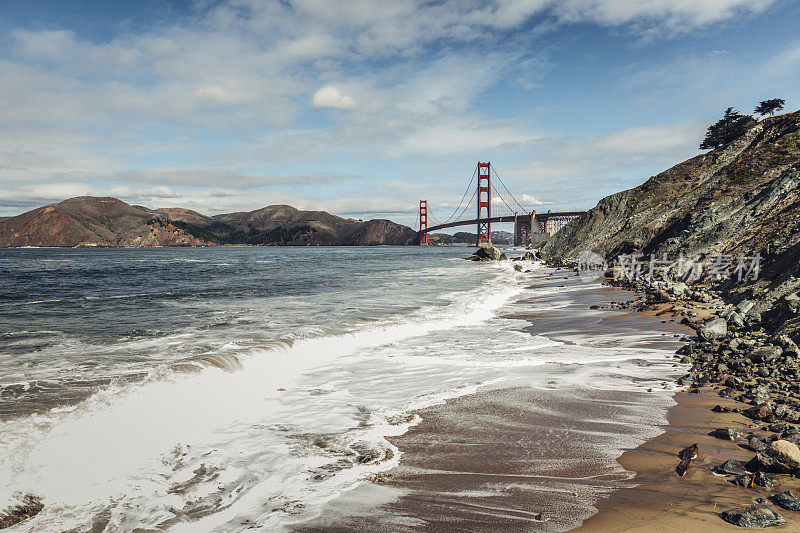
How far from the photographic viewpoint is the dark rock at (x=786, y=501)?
287cm

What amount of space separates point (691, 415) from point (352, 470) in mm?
3950

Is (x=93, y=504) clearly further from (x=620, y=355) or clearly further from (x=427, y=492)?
(x=620, y=355)

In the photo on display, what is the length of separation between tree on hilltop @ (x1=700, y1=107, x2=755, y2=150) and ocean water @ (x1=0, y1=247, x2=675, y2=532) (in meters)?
39.2

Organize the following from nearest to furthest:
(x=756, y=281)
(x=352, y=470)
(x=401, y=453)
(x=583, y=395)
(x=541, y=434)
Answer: (x=352, y=470), (x=401, y=453), (x=541, y=434), (x=583, y=395), (x=756, y=281)

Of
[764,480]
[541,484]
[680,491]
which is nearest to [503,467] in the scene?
[541,484]

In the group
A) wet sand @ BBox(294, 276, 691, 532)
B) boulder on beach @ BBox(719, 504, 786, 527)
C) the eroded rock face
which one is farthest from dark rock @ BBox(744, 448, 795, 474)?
wet sand @ BBox(294, 276, 691, 532)

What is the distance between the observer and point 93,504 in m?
3.59

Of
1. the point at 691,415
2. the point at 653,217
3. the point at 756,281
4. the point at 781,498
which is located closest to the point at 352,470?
the point at 781,498

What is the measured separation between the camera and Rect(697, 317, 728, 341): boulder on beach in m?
7.75

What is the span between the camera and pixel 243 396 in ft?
21.2

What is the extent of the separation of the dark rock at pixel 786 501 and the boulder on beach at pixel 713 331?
560 centimetres

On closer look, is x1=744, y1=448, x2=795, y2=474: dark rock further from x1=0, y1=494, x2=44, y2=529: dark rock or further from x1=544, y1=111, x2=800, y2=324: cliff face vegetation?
x1=544, y1=111, x2=800, y2=324: cliff face vegetation

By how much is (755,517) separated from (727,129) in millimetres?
49357

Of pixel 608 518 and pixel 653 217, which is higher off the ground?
pixel 653 217
